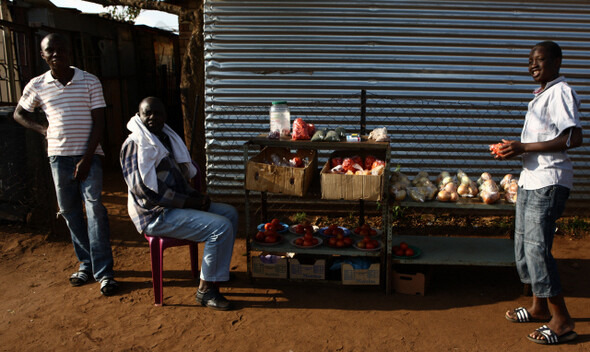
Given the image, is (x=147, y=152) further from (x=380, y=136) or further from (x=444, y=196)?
(x=444, y=196)

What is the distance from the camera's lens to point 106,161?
10.4 m

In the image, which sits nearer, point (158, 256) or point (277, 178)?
point (158, 256)

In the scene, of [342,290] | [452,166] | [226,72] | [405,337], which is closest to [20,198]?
[226,72]

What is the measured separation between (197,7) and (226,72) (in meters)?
1.49

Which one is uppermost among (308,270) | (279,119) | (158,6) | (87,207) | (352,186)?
(158,6)

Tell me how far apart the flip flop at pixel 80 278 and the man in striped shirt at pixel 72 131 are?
0.25 metres

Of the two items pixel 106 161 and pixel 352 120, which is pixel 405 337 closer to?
pixel 352 120

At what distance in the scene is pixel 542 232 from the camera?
3660 mm

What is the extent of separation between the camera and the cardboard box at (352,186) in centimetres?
435

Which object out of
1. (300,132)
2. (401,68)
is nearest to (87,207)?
(300,132)

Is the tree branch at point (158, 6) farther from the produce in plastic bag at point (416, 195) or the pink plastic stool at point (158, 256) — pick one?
the produce in plastic bag at point (416, 195)

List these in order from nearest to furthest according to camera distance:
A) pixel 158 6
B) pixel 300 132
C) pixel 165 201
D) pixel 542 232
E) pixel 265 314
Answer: pixel 542 232 < pixel 165 201 < pixel 265 314 < pixel 300 132 < pixel 158 6

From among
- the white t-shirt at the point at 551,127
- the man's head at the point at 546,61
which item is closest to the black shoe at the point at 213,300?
the white t-shirt at the point at 551,127

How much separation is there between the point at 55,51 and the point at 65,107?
510 mm
